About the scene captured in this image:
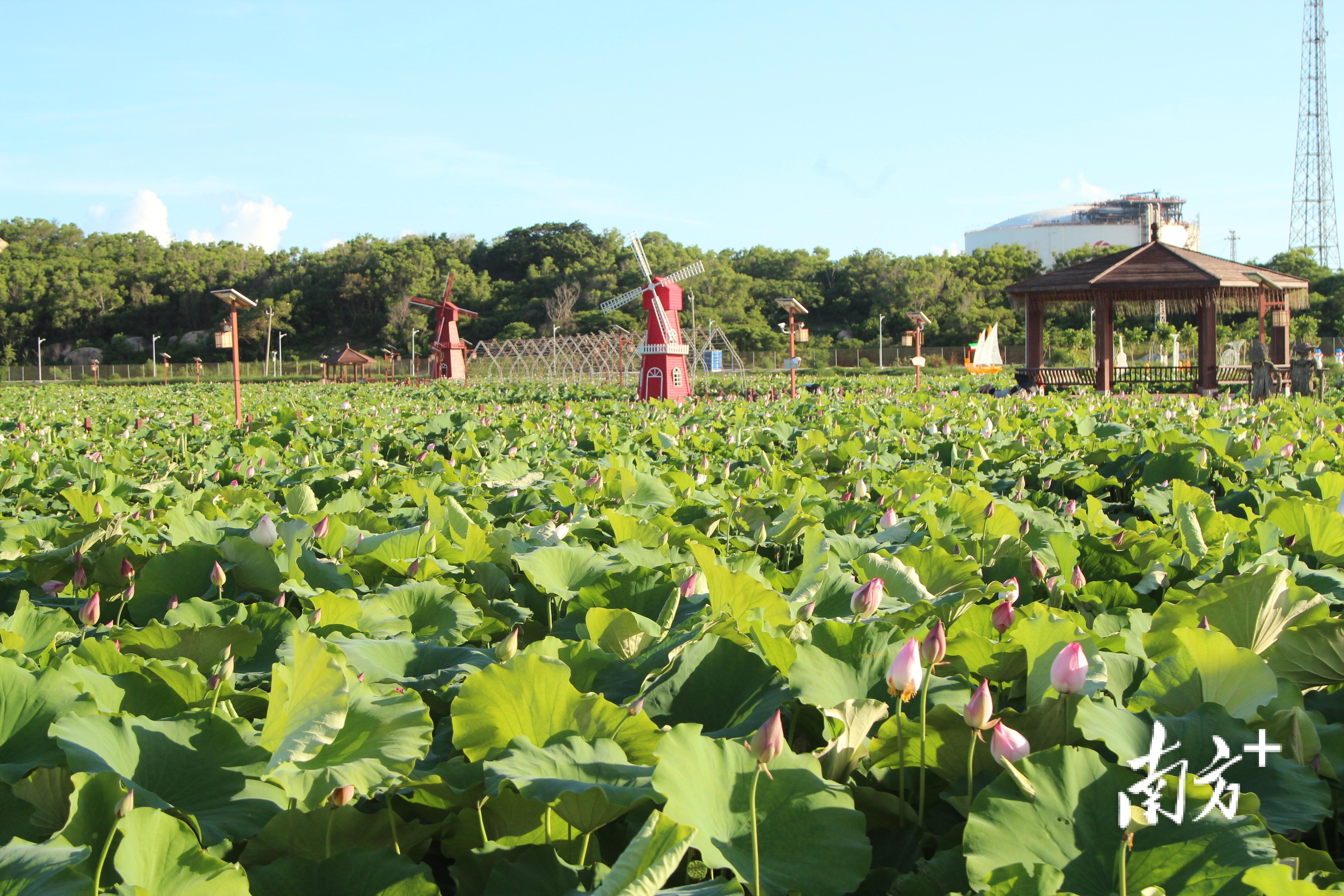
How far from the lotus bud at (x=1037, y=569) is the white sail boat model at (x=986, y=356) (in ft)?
120

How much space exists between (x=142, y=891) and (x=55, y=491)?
433 centimetres

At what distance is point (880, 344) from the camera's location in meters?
59.2

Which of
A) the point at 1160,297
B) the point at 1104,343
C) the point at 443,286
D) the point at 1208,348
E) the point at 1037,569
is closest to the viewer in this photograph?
the point at 1037,569

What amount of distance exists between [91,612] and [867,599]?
1528 millimetres

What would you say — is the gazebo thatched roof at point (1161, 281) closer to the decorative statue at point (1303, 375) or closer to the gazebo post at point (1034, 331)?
the gazebo post at point (1034, 331)

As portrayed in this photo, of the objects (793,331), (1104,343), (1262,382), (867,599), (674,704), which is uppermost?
(793,331)

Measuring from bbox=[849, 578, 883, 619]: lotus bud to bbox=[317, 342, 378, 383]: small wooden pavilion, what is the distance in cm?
4352

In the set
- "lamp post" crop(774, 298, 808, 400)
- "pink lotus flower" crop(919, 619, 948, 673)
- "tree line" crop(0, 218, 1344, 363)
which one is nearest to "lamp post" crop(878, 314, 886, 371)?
"tree line" crop(0, 218, 1344, 363)

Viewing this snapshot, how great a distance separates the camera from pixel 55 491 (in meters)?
4.48

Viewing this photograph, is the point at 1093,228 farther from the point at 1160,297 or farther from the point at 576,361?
the point at 1160,297

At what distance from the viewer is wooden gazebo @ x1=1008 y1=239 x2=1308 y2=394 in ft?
69.3

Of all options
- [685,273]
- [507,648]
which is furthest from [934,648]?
[685,273]

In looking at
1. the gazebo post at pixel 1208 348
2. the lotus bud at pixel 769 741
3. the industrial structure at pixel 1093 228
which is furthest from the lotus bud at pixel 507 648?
the industrial structure at pixel 1093 228

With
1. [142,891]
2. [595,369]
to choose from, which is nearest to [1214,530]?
[142,891]
